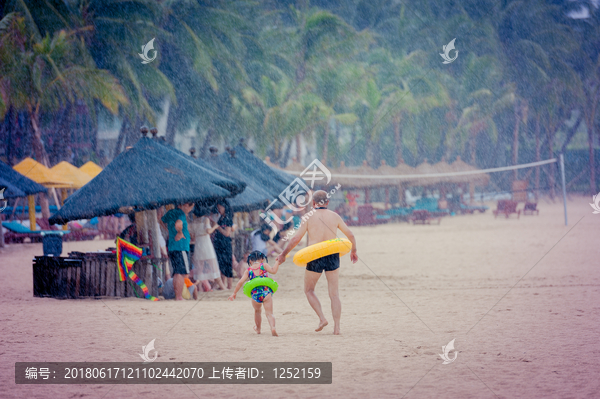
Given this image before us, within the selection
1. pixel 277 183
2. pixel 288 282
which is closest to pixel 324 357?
pixel 288 282

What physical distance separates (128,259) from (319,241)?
4.05m

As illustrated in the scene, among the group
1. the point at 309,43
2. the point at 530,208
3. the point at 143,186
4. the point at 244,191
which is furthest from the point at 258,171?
the point at 309,43

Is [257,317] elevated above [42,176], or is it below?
below

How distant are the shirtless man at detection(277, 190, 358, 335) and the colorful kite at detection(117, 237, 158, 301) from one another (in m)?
3.70

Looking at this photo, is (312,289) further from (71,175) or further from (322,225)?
(71,175)

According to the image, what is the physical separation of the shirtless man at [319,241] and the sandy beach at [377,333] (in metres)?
0.47

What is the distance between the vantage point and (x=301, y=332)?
303 inches

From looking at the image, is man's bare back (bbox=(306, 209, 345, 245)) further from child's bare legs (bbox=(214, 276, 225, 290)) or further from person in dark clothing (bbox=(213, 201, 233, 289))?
child's bare legs (bbox=(214, 276, 225, 290))

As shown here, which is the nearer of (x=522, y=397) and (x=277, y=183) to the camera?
(x=522, y=397)

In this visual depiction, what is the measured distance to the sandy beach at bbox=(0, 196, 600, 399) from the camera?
5398 mm

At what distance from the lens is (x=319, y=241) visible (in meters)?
7.41

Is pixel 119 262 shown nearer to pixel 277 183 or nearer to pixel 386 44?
pixel 277 183

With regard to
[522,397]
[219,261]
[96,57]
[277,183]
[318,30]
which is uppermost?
[318,30]

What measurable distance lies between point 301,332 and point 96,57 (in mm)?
28745
